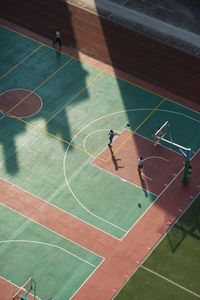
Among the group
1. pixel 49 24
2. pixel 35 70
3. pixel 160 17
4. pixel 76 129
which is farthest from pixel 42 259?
pixel 160 17

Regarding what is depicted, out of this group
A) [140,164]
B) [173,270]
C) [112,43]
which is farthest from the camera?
[112,43]

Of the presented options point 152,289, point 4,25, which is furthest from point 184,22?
point 152,289

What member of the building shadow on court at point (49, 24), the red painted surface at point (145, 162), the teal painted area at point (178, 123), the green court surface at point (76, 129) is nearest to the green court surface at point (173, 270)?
the green court surface at point (76, 129)

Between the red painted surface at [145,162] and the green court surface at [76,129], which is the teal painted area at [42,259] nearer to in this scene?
the green court surface at [76,129]

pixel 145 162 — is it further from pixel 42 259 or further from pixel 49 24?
pixel 49 24

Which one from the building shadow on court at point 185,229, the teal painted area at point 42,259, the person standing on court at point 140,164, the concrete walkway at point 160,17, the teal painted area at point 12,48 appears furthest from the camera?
the concrete walkway at point 160,17

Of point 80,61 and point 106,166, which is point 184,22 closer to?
point 80,61
